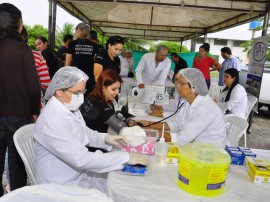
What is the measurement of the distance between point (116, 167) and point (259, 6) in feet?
Result: 14.7

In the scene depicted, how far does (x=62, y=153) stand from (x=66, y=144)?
5 cm

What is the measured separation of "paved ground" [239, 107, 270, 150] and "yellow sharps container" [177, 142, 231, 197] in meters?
3.43

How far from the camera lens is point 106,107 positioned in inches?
85.7

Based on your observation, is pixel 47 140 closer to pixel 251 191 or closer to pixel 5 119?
pixel 5 119

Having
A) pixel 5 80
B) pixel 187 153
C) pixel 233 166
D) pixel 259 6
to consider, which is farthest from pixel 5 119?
pixel 259 6

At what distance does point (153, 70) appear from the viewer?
4.21 metres

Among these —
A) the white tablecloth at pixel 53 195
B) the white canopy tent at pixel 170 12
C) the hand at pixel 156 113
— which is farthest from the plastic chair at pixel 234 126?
the white canopy tent at pixel 170 12

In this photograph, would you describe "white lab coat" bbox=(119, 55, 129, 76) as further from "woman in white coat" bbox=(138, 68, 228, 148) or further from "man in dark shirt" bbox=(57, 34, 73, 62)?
"woman in white coat" bbox=(138, 68, 228, 148)

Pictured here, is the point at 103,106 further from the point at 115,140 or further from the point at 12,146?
the point at 12,146

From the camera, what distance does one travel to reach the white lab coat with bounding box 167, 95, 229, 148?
6.37 feet

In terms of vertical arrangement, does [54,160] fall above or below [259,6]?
below

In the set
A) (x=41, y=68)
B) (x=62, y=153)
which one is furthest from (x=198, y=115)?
(x=41, y=68)

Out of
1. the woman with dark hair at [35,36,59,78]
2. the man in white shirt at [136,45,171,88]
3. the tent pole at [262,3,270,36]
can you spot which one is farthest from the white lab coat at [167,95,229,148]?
the tent pole at [262,3,270,36]

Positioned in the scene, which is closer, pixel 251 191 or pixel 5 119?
pixel 251 191
